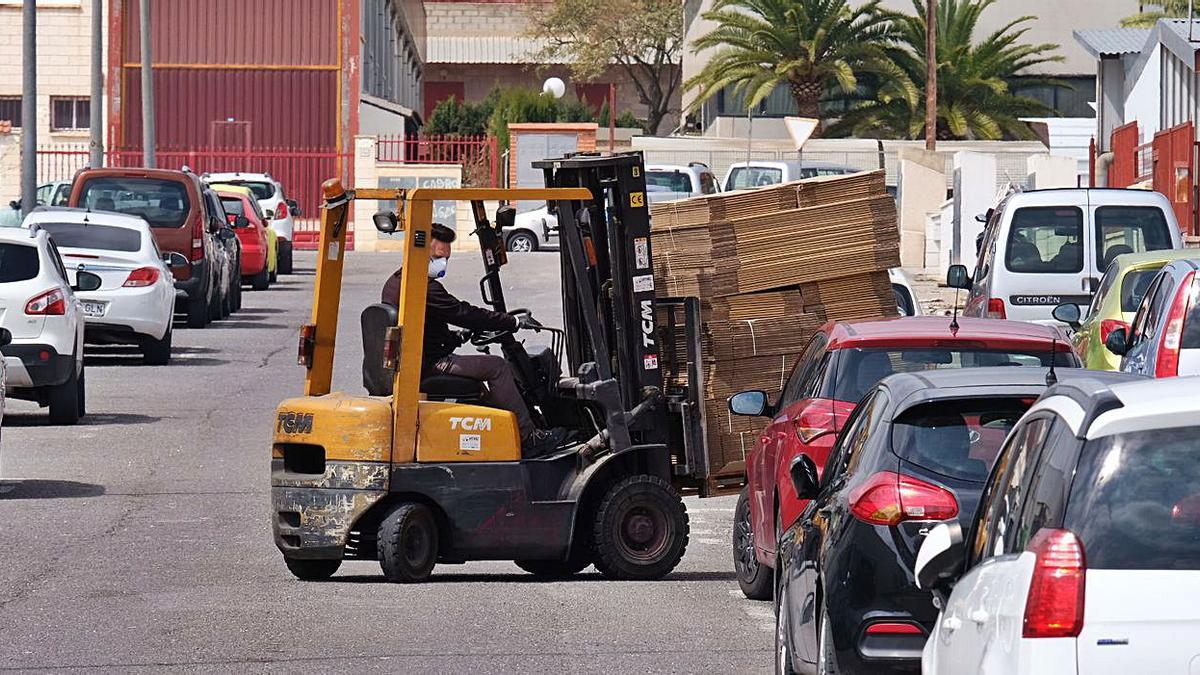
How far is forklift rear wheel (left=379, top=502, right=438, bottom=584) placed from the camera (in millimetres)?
10969

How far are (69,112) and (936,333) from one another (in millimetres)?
52820

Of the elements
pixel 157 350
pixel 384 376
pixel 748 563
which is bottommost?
pixel 748 563

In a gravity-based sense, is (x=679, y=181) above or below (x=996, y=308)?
above

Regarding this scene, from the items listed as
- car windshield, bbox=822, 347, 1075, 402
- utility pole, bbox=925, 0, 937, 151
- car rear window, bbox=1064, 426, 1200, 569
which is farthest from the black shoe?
utility pole, bbox=925, 0, 937, 151

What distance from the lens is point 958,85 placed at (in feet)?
183

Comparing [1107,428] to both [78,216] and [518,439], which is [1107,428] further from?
[78,216]

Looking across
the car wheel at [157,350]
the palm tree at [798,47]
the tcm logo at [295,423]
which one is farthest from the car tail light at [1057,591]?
the palm tree at [798,47]

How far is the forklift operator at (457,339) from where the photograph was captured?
11078mm

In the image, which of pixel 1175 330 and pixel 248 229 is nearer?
pixel 1175 330

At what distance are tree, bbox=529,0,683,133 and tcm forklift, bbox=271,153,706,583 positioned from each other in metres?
67.8

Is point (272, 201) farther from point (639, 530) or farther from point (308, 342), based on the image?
point (639, 530)

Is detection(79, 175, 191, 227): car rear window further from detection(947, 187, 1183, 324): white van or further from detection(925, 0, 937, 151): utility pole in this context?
detection(925, 0, 937, 151): utility pole

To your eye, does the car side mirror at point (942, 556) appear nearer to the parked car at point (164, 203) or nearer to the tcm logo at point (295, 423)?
the tcm logo at point (295, 423)

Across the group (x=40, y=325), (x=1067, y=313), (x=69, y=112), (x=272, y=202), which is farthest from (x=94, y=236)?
(x=69, y=112)
